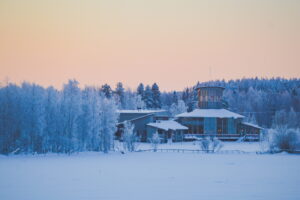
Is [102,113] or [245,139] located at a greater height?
[102,113]

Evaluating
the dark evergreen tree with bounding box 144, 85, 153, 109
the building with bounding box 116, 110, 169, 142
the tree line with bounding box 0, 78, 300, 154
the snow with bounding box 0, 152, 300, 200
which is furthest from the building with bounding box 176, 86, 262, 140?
the dark evergreen tree with bounding box 144, 85, 153, 109

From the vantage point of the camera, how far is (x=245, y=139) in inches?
1863

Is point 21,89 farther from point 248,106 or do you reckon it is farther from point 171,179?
point 248,106

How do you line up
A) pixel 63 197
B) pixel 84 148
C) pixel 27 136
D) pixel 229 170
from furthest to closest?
pixel 84 148 → pixel 27 136 → pixel 229 170 → pixel 63 197

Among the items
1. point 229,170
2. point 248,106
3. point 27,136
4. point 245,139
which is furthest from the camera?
point 248,106

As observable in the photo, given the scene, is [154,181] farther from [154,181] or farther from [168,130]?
[168,130]

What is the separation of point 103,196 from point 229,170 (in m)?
11.8

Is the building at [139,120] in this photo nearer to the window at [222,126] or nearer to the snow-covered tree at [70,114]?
the snow-covered tree at [70,114]

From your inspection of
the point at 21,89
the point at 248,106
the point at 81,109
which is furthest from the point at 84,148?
the point at 248,106

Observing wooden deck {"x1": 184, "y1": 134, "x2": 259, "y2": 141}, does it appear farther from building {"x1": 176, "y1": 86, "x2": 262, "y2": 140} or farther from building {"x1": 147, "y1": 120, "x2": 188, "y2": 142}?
building {"x1": 147, "y1": 120, "x2": 188, "y2": 142}

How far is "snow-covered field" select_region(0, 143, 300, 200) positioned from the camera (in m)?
14.0

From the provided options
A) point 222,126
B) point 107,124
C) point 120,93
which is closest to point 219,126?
point 222,126

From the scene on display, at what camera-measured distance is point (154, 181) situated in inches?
685

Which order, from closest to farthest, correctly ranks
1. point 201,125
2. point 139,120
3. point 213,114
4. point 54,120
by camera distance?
point 54,120
point 139,120
point 201,125
point 213,114
